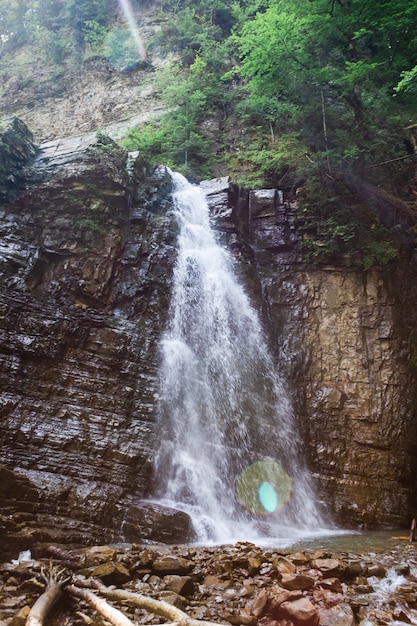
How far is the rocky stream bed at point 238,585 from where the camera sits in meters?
3.74

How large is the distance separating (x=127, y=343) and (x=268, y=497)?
4648 mm

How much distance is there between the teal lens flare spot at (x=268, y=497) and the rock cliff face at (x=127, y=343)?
4.53 feet

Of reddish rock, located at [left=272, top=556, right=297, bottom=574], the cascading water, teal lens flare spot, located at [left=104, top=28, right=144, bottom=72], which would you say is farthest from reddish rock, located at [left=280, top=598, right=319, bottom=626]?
teal lens flare spot, located at [left=104, top=28, right=144, bottom=72]

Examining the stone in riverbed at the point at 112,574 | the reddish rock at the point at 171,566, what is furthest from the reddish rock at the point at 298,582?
the stone in riverbed at the point at 112,574

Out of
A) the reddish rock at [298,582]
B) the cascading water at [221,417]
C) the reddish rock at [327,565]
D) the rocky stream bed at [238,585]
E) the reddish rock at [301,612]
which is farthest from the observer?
the cascading water at [221,417]

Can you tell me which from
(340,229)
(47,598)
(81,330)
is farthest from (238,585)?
(340,229)

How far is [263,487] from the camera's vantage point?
862cm

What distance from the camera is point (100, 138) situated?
11906mm

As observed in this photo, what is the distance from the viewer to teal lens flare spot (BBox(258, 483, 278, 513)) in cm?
834

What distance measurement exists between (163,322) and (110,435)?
3.25m

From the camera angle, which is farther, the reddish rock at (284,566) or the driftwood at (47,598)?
the reddish rock at (284,566)

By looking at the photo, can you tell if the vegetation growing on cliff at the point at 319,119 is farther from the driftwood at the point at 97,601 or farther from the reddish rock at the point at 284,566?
the driftwood at the point at 97,601

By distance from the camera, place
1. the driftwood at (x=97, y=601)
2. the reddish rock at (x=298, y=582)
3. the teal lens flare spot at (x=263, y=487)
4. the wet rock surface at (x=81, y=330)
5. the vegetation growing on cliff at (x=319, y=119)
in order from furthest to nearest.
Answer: the vegetation growing on cliff at (x=319, y=119)
the teal lens flare spot at (x=263, y=487)
the wet rock surface at (x=81, y=330)
the reddish rock at (x=298, y=582)
the driftwood at (x=97, y=601)

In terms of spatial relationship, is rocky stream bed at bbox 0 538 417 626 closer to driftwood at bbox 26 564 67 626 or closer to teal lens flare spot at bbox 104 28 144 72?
driftwood at bbox 26 564 67 626
